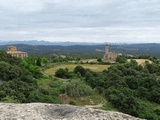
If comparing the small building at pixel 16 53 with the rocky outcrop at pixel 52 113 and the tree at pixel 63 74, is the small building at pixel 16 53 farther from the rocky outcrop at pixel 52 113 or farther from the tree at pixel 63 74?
the rocky outcrop at pixel 52 113

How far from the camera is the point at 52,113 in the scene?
218 inches

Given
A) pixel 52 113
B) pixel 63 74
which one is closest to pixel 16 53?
pixel 63 74

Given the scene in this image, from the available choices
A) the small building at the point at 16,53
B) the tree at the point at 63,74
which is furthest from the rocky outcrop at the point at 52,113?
the small building at the point at 16,53

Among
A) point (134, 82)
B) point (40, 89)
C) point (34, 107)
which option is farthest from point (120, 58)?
point (34, 107)

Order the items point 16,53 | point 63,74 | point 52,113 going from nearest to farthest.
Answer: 1. point 52,113
2. point 63,74
3. point 16,53

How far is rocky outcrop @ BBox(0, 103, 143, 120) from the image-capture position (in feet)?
17.1

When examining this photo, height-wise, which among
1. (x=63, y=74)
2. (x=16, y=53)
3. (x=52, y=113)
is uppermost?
(x=52, y=113)

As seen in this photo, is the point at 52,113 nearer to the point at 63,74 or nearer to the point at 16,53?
the point at 63,74

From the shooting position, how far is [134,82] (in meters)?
44.8

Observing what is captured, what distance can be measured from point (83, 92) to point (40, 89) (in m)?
5.99

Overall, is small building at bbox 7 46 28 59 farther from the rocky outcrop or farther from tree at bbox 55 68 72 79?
the rocky outcrop

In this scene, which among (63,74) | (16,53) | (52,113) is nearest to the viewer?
(52,113)

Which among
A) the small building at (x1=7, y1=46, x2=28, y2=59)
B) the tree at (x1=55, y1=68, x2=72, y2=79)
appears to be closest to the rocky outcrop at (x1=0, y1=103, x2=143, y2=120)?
the tree at (x1=55, y1=68, x2=72, y2=79)

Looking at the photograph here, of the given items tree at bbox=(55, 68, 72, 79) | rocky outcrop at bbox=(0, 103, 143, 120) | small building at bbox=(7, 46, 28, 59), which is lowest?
tree at bbox=(55, 68, 72, 79)
